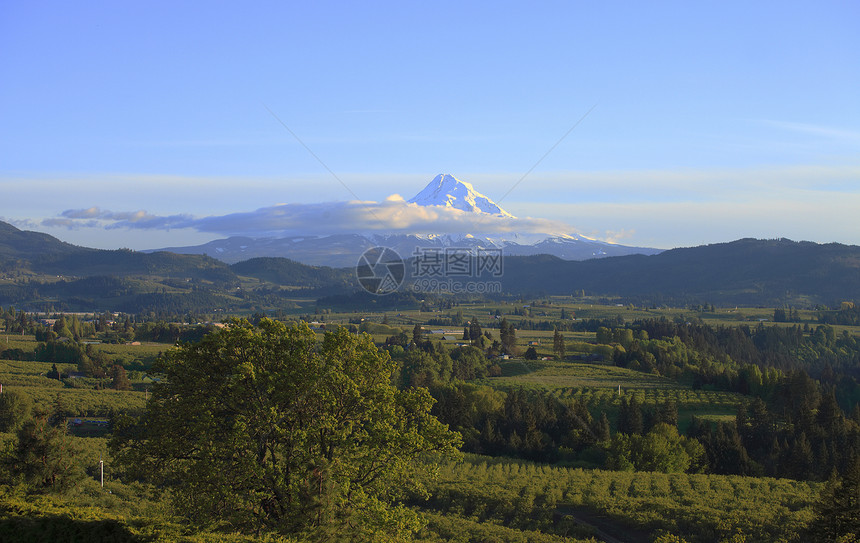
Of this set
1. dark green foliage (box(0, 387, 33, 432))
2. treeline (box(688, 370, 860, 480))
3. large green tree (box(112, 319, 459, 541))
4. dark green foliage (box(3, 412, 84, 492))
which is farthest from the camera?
dark green foliage (box(0, 387, 33, 432))

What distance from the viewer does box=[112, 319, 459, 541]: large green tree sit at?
73.0 ft

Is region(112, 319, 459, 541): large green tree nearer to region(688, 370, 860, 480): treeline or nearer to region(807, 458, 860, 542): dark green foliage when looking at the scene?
region(807, 458, 860, 542): dark green foliage

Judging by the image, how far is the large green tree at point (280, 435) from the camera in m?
22.3

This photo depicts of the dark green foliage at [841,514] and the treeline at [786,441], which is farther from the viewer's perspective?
the treeline at [786,441]

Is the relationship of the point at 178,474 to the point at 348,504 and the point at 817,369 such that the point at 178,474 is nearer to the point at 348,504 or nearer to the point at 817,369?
the point at 348,504

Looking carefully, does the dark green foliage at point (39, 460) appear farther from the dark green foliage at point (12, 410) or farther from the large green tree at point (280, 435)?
the dark green foliage at point (12, 410)

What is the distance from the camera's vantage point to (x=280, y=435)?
918 inches

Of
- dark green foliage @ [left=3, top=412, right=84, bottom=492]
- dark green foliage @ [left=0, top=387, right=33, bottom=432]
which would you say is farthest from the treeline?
dark green foliage @ [left=0, top=387, right=33, bottom=432]

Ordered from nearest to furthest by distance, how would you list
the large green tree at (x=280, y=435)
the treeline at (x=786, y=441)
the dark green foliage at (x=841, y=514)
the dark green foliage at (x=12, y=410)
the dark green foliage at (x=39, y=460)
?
the large green tree at (x=280, y=435) → the dark green foliage at (x=841, y=514) → the dark green foliage at (x=39, y=460) → the treeline at (x=786, y=441) → the dark green foliage at (x=12, y=410)

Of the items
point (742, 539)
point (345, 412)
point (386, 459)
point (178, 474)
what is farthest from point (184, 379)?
→ point (742, 539)

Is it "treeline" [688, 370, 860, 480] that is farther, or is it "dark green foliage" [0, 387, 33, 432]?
"dark green foliage" [0, 387, 33, 432]

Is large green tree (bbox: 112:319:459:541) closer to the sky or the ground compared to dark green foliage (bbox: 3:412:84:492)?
closer to the sky

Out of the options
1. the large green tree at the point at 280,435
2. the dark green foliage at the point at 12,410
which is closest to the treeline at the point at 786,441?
the large green tree at the point at 280,435

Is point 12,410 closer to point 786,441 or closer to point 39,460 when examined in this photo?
point 39,460
